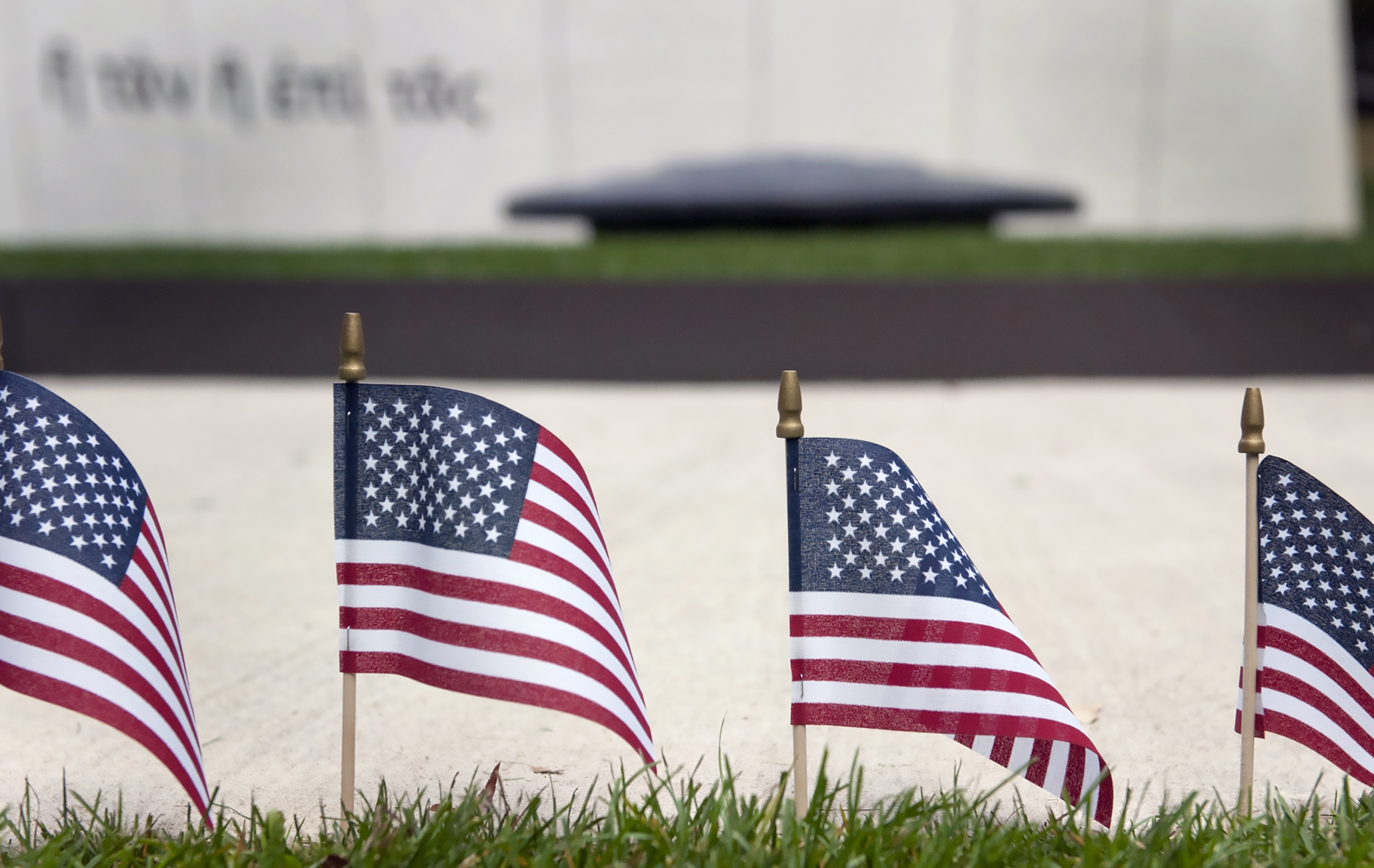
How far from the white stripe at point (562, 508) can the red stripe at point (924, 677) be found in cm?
42

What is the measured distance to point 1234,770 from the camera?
276 centimetres

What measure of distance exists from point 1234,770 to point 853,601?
122cm

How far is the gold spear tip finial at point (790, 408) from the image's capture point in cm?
201

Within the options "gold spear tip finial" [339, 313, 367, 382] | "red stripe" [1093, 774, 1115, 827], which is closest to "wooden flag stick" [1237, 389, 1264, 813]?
"red stripe" [1093, 774, 1115, 827]

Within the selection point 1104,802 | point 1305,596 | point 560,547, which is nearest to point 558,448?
point 560,547

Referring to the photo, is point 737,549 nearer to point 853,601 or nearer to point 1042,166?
point 853,601

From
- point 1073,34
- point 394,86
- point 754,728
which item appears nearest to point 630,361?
point 754,728

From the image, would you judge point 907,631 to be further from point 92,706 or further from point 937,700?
point 92,706

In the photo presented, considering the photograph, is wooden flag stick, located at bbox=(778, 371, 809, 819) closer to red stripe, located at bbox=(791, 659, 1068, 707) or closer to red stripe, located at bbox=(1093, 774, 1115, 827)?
red stripe, located at bbox=(791, 659, 1068, 707)

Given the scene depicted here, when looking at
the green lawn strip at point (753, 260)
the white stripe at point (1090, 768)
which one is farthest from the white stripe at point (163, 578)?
the green lawn strip at point (753, 260)

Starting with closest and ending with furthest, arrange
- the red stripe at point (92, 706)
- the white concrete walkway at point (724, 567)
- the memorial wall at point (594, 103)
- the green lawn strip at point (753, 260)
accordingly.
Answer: the red stripe at point (92, 706) < the white concrete walkway at point (724, 567) < the green lawn strip at point (753, 260) < the memorial wall at point (594, 103)

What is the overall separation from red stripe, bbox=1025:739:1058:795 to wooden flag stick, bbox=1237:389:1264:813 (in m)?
0.35

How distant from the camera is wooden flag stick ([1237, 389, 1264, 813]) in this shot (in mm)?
2137

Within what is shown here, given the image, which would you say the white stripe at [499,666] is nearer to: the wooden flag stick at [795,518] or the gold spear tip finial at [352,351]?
the wooden flag stick at [795,518]
